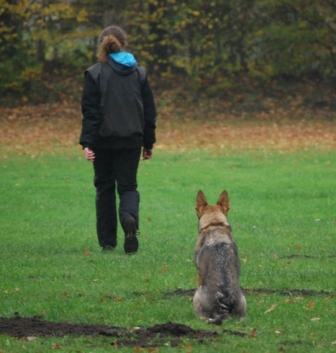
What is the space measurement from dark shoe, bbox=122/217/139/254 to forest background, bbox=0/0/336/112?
17808 millimetres

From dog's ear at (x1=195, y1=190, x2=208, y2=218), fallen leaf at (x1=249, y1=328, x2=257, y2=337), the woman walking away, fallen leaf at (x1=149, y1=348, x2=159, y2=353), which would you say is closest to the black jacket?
the woman walking away

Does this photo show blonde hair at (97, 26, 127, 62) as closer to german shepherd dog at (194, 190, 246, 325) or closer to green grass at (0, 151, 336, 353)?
green grass at (0, 151, 336, 353)

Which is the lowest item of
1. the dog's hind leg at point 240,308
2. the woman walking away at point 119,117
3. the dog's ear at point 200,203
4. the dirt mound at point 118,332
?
the dirt mound at point 118,332

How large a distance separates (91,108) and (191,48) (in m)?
19.5

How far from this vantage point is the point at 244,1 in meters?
26.9

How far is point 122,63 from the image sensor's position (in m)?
8.50

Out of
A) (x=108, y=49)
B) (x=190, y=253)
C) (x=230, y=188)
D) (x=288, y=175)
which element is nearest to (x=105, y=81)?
(x=108, y=49)

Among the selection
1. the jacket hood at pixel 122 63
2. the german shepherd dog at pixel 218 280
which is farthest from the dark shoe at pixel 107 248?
the german shepherd dog at pixel 218 280

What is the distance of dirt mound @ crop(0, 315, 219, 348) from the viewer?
5281 mm

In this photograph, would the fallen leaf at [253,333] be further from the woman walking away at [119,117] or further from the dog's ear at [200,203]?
the woman walking away at [119,117]

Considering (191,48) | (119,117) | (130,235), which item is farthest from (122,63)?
(191,48)

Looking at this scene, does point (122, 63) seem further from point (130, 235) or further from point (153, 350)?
point (153, 350)

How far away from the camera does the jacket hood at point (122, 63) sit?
851cm

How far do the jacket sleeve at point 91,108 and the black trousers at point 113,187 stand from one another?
324 mm
